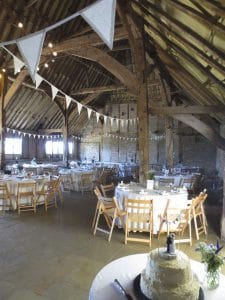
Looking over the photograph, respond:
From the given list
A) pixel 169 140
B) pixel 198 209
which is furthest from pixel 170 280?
pixel 169 140

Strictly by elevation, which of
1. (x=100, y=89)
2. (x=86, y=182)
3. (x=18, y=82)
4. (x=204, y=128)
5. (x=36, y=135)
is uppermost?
(x=100, y=89)

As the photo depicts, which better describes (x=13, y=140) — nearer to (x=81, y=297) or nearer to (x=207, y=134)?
(x=207, y=134)

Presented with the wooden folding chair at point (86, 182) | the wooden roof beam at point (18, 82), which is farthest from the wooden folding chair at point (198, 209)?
the wooden roof beam at point (18, 82)

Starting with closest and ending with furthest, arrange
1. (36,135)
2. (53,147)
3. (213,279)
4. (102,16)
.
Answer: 1. (213,279)
2. (102,16)
3. (36,135)
4. (53,147)

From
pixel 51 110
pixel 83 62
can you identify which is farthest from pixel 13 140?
pixel 83 62

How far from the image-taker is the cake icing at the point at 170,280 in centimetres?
126

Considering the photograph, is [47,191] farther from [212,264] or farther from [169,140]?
[212,264]

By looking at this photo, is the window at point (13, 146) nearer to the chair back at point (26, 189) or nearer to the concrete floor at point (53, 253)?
the chair back at point (26, 189)

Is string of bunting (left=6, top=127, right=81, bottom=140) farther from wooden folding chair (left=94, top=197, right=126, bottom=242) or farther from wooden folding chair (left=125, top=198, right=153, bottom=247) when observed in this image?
wooden folding chair (left=125, top=198, right=153, bottom=247)

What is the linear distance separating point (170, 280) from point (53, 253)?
323 centimetres

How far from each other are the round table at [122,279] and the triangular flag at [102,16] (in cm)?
271

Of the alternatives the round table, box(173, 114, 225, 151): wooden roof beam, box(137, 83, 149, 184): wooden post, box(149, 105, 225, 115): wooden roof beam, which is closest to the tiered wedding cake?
the round table

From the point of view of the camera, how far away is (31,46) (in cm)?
368

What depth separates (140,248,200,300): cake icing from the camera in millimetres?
1260
